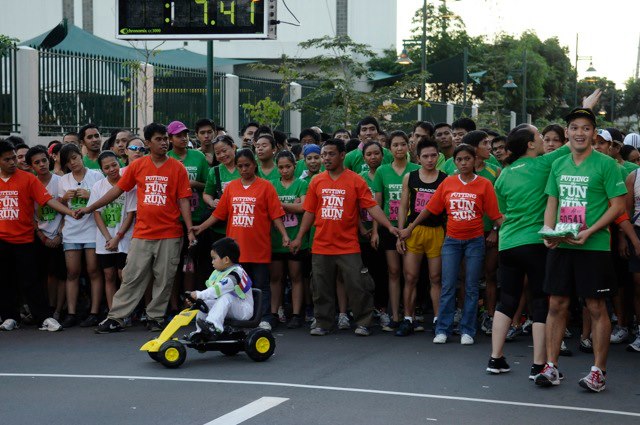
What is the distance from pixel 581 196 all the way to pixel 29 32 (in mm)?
44882

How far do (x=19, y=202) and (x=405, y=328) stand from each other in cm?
438

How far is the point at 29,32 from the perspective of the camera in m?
50.5

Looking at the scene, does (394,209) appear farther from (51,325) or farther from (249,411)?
(249,411)

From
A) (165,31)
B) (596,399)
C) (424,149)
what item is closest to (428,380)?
(596,399)

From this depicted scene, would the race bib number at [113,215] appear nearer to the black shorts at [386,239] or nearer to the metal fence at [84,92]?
the black shorts at [386,239]

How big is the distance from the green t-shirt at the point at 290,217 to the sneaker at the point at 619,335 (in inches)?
135

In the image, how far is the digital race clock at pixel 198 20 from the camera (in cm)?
1745

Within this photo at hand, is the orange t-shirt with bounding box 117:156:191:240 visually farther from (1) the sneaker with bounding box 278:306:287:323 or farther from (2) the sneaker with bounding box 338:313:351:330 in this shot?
(2) the sneaker with bounding box 338:313:351:330

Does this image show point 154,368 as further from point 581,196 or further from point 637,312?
point 637,312

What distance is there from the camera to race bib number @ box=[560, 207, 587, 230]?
884cm

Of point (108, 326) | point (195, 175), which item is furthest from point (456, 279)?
point (108, 326)

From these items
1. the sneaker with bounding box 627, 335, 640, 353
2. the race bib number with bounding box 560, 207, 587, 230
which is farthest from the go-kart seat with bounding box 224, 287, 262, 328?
the sneaker with bounding box 627, 335, 640, 353

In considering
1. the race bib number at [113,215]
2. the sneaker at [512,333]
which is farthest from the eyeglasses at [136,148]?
the sneaker at [512,333]

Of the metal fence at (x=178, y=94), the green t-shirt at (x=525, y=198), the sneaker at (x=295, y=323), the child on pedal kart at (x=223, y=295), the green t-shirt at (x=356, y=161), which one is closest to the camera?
the green t-shirt at (x=525, y=198)
